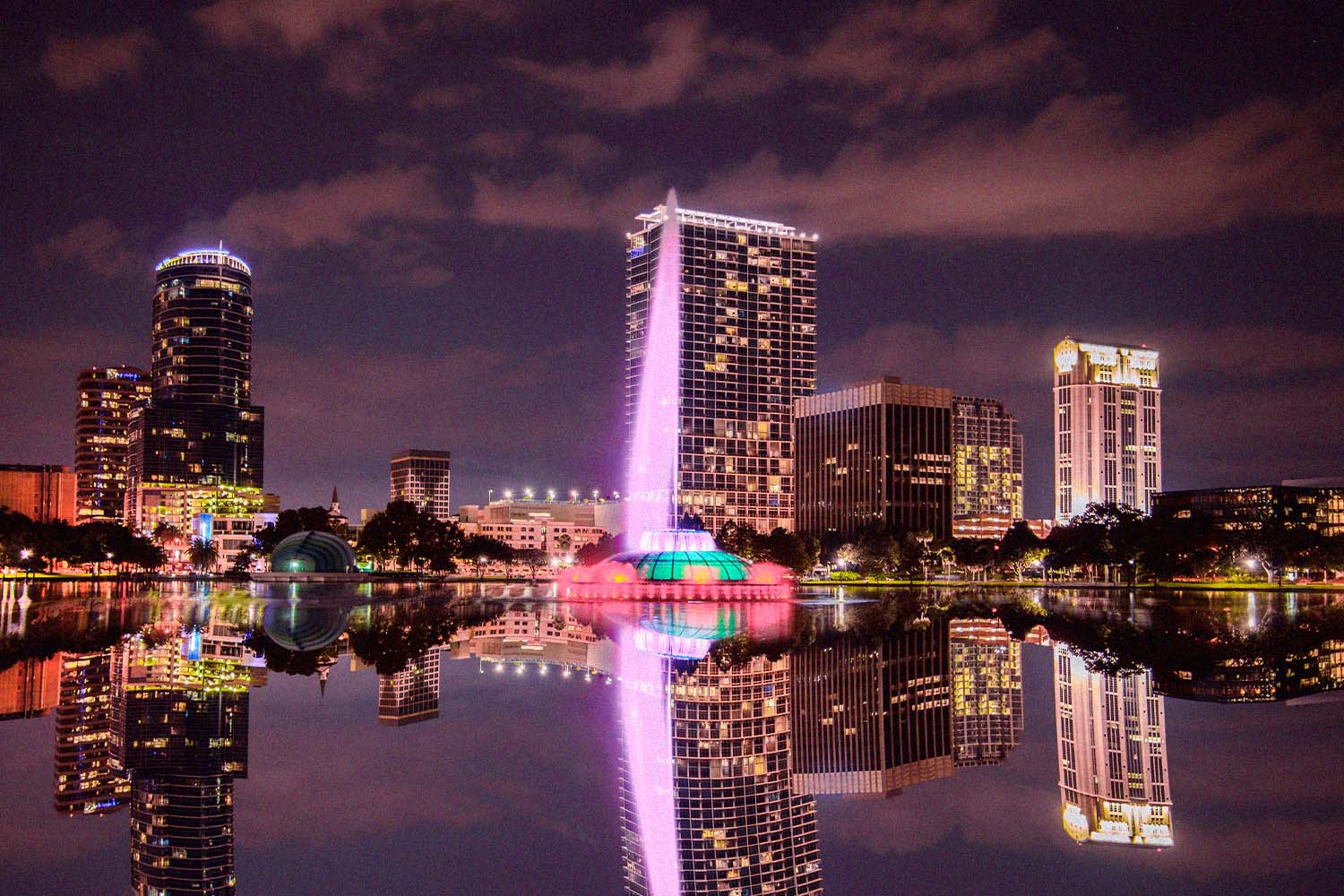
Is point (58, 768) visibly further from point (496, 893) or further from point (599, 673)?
point (599, 673)

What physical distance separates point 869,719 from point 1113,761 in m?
7.02

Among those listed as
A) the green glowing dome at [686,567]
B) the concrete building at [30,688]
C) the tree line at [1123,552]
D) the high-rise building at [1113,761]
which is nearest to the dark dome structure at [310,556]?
the green glowing dome at [686,567]

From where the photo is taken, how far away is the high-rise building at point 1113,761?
55.7 feet

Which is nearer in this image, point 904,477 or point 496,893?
point 496,893

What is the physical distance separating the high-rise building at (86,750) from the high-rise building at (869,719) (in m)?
12.2

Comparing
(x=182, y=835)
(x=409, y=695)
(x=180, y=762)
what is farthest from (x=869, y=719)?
(x=182, y=835)

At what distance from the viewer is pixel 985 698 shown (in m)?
31.7

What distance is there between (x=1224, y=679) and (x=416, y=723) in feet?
83.3

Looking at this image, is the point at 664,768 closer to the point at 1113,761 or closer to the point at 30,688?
the point at 1113,761

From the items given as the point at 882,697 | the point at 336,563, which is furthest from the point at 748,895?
the point at 336,563

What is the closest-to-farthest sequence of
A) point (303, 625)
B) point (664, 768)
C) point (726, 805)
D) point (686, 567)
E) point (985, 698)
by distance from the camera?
point (726, 805) → point (664, 768) → point (985, 698) → point (303, 625) → point (686, 567)

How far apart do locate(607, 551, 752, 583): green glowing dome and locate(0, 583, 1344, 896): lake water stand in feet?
144

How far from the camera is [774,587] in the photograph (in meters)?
89.0

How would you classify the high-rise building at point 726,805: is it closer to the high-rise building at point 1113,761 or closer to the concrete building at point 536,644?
the high-rise building at point 1113,761
